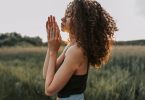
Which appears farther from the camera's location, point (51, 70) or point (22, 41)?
point (22, 41)

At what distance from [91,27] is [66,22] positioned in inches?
6.4

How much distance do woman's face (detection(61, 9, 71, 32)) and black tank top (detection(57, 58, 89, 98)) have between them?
0.31 meters

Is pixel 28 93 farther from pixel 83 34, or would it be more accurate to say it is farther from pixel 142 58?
pixel 83 34

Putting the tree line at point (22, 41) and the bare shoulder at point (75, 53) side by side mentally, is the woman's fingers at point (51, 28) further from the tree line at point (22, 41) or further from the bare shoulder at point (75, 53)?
the tree line at point (22, 41)

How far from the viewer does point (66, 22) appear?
12.9ft

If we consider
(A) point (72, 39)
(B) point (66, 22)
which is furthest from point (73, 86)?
(B) point (66, 22)

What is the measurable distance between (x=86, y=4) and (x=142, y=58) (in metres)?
11.8

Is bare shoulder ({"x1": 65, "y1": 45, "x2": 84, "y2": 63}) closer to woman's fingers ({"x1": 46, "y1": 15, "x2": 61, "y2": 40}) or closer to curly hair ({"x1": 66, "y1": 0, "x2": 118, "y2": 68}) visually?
curly hair ({"x1": 66, "y1": 0, "x2": 118, "y2": 68})

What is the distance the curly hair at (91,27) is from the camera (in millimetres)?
3887

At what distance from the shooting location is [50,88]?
3.82 metres

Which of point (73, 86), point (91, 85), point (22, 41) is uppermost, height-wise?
point (73, 86)

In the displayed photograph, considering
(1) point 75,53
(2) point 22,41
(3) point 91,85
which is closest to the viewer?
(1) point 75,53

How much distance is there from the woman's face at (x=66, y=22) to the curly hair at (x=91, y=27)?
0.07ft

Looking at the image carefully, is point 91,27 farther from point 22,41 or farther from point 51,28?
point 22,41
